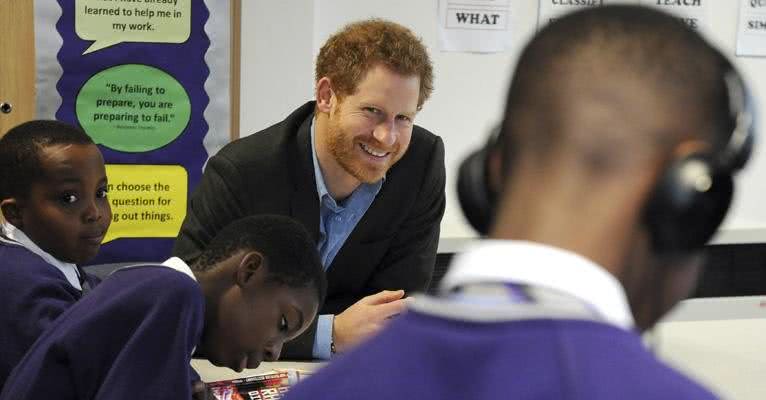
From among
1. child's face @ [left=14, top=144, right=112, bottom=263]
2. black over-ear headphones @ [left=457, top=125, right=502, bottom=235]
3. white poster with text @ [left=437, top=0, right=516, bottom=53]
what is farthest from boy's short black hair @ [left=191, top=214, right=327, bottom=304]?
white poster with text @ [left=437, top=0, right=516, bottom=53]

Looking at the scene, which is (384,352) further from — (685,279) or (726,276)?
(726,276)

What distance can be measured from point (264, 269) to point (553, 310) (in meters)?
1.11

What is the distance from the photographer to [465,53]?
10.5 feet

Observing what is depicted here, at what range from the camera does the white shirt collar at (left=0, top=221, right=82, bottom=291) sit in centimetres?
189

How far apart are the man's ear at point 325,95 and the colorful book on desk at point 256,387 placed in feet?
2.10

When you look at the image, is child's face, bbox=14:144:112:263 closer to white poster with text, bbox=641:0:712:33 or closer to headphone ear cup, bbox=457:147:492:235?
headphone ear cup, bbox=457:147:492:235

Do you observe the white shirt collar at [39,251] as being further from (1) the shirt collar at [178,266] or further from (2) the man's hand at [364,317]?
(2) the man's hand at [364,317]

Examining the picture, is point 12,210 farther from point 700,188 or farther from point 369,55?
point 700,188

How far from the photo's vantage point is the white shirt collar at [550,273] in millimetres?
527

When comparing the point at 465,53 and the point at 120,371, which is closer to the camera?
the point at 120,371

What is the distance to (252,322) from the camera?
1.56 m

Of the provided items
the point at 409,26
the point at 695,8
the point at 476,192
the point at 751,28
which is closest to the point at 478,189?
the point at 476,192

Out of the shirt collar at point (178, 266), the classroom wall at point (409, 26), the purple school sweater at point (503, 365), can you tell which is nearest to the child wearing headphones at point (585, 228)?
the purple school sweater at point (503, 365)

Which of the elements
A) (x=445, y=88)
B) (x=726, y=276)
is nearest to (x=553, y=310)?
(x=726, y=276)
